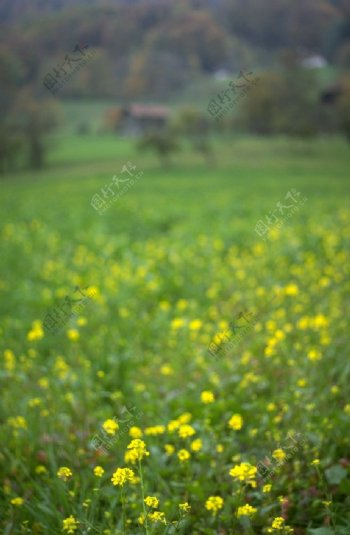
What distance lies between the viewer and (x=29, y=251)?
38.3 feet

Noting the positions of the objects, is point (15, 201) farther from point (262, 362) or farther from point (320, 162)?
point (320, 162)

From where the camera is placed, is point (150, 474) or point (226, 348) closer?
point (150, 474)

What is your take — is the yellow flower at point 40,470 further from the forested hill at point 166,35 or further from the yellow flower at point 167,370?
the forested hill at point 166,35

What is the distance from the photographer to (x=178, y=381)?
16.7ft

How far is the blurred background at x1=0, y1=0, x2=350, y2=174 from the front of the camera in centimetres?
4847

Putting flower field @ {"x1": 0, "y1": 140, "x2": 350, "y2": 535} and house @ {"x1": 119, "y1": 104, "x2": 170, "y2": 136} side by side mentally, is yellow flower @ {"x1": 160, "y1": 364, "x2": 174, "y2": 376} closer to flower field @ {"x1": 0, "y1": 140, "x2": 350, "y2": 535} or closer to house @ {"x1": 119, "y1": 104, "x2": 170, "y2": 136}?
flower field @ {"x1": 0, "y1": 140, "x2": 350, "y2": 535}

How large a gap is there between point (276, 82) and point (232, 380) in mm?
55869

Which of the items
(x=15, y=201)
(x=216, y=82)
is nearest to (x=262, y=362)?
(x=15, y=201)

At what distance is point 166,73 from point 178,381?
331 ft

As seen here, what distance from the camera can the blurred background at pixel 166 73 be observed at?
48469 mm

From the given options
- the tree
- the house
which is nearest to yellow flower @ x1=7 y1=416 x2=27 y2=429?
the tree

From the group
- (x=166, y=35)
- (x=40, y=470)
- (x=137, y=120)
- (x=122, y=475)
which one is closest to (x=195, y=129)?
(x=137, y=120)

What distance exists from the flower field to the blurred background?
69.6ft

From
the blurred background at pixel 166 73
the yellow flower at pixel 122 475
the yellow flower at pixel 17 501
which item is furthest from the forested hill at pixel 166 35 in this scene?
the yellow flower at pixel 122 475
